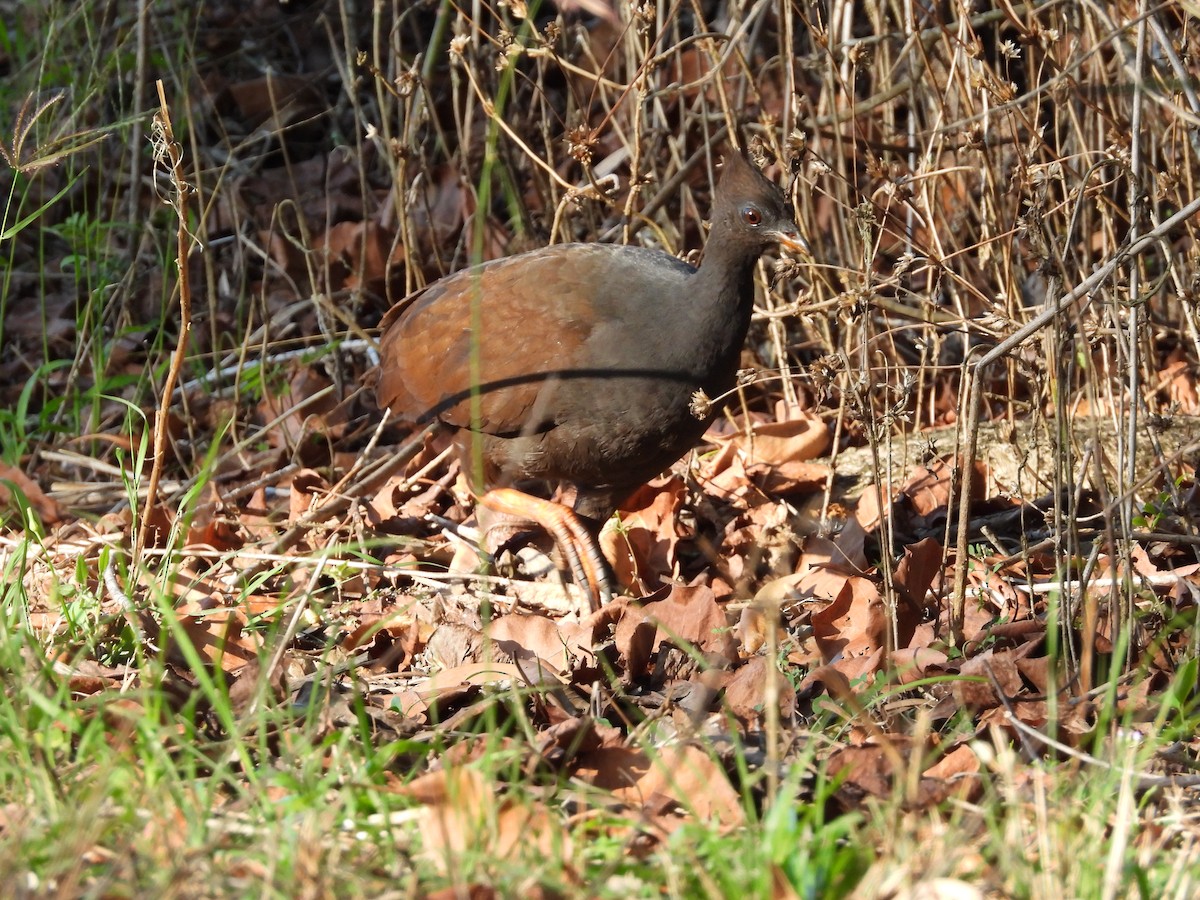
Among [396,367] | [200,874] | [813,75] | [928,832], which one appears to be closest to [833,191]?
[813,75]

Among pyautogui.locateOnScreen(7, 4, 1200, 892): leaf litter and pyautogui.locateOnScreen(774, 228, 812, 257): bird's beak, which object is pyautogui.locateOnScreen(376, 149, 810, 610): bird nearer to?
pyautogui.locateOnScreen(774, 228, 812, 257): bird's beak

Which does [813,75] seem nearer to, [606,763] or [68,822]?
[606,763]

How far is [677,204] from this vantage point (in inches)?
246

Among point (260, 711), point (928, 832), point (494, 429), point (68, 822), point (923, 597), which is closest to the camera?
point (68, 822)

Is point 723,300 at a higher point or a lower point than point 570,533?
higher

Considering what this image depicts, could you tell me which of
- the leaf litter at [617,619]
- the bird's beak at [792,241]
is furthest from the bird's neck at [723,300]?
the leaf litter at [617,619]

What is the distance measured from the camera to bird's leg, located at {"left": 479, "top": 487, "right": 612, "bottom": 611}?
4.68 m

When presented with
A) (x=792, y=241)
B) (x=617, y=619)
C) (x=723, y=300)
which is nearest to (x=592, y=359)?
(x=723, y=300)

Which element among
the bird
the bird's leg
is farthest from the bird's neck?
the bird's leg

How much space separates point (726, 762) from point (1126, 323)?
Answer: 7.31 feet

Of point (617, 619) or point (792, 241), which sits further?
point (792, 241)

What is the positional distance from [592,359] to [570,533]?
2.07ft

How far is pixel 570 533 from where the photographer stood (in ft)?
15.7

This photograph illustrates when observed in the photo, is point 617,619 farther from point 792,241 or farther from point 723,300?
point 792,241
